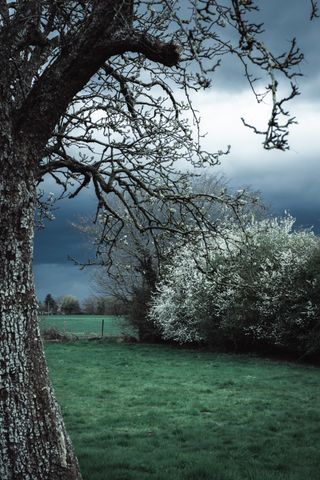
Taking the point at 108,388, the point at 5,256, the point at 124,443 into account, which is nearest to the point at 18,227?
the point at 5,256

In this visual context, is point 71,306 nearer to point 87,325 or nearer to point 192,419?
point 87,325

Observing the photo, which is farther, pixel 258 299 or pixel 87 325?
pixel 87 325

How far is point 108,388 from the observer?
53.6ft

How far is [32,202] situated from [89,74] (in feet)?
4.90

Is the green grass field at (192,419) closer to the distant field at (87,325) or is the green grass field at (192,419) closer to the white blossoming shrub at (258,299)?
the white blossoming shrub at (258,299)

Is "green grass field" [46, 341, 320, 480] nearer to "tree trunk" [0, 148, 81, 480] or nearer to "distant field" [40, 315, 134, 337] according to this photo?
"tree trunk" [0, 148, 81, 480]

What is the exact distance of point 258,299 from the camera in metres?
25.3

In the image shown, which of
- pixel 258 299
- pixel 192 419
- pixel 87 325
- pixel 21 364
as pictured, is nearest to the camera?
pixel 21 364

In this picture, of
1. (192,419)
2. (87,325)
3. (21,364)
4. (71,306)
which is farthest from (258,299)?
(71,306)

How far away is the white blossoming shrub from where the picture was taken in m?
22.9

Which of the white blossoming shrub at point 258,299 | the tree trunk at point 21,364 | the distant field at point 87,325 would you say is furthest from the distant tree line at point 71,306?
the tree trunk at point 21,364

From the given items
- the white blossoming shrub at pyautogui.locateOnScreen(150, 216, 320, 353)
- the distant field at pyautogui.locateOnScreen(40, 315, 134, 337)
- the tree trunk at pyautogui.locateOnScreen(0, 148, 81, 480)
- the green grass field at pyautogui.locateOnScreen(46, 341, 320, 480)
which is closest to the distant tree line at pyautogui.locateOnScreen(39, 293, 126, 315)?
the distant field at pyautogui.locateOnScreen(40, 315, 134, 337)

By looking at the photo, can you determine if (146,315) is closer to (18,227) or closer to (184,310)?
(184,310)

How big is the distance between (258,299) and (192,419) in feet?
45.7
